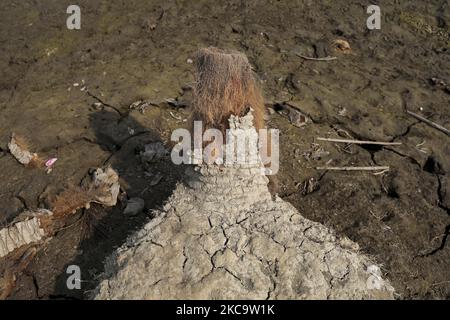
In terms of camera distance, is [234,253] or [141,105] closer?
[234,253]

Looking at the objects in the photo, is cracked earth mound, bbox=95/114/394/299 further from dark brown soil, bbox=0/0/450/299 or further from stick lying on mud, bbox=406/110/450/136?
stick lying on mud, bbox=406/110/450/136

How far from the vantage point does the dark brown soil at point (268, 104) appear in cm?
337

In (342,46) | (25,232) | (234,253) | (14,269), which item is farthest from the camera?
(342,46)

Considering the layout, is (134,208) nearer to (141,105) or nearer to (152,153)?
(152,153)

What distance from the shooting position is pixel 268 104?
4727mm

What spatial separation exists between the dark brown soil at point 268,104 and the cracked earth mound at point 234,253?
57 centimetres

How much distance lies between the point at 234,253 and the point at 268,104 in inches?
96.0

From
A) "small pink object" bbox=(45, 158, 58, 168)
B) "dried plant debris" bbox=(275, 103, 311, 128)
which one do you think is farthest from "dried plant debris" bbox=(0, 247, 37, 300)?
"dried plant debris" bbox=(275, 103, 311, 128)

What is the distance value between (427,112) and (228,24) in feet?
9.95

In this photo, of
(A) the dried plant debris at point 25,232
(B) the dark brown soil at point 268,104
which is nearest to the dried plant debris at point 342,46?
(B) the dark brown soil at point 268,104

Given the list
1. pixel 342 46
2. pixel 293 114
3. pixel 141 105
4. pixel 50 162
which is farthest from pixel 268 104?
pixel 50 162

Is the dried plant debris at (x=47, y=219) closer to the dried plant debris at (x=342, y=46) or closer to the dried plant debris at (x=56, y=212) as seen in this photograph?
the dried plant debris at (x=56, y=212)
